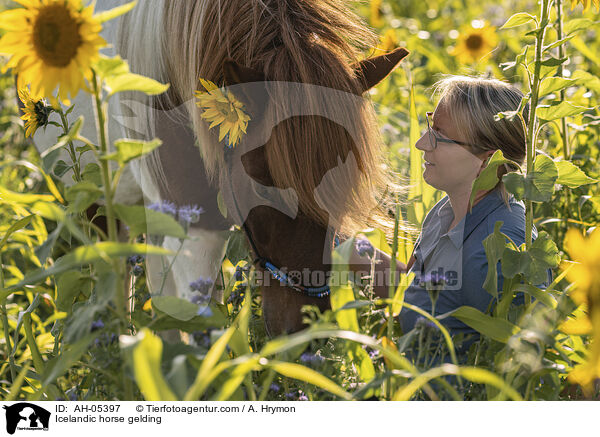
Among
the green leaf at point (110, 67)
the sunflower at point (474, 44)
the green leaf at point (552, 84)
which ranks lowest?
the green leaf at point (110, 67)

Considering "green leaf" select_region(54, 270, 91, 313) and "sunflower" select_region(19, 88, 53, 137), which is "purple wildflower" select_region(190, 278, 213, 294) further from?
"sunflower" select_region(19, 88, 53, 137)

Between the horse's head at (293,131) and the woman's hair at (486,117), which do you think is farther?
the woman's hair at (486,117)

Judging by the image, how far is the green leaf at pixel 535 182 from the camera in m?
1.19

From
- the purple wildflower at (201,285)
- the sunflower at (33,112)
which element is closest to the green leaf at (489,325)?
the purple wildflower at (201,285)

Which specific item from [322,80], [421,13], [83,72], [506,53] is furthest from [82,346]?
[421,13]

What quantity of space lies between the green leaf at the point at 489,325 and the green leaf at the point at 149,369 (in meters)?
0.57

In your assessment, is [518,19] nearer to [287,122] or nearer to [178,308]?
[287,122]

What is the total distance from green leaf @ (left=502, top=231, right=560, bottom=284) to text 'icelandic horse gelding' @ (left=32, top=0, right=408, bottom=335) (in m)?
0.35

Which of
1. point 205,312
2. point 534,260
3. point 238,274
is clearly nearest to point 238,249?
point 238,274

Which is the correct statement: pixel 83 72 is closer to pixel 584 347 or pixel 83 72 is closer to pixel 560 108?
pixel 560 108

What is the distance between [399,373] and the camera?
0.99 metres

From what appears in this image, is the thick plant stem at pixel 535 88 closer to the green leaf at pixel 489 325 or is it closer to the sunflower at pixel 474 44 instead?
the green leaf at pixel 489 325
